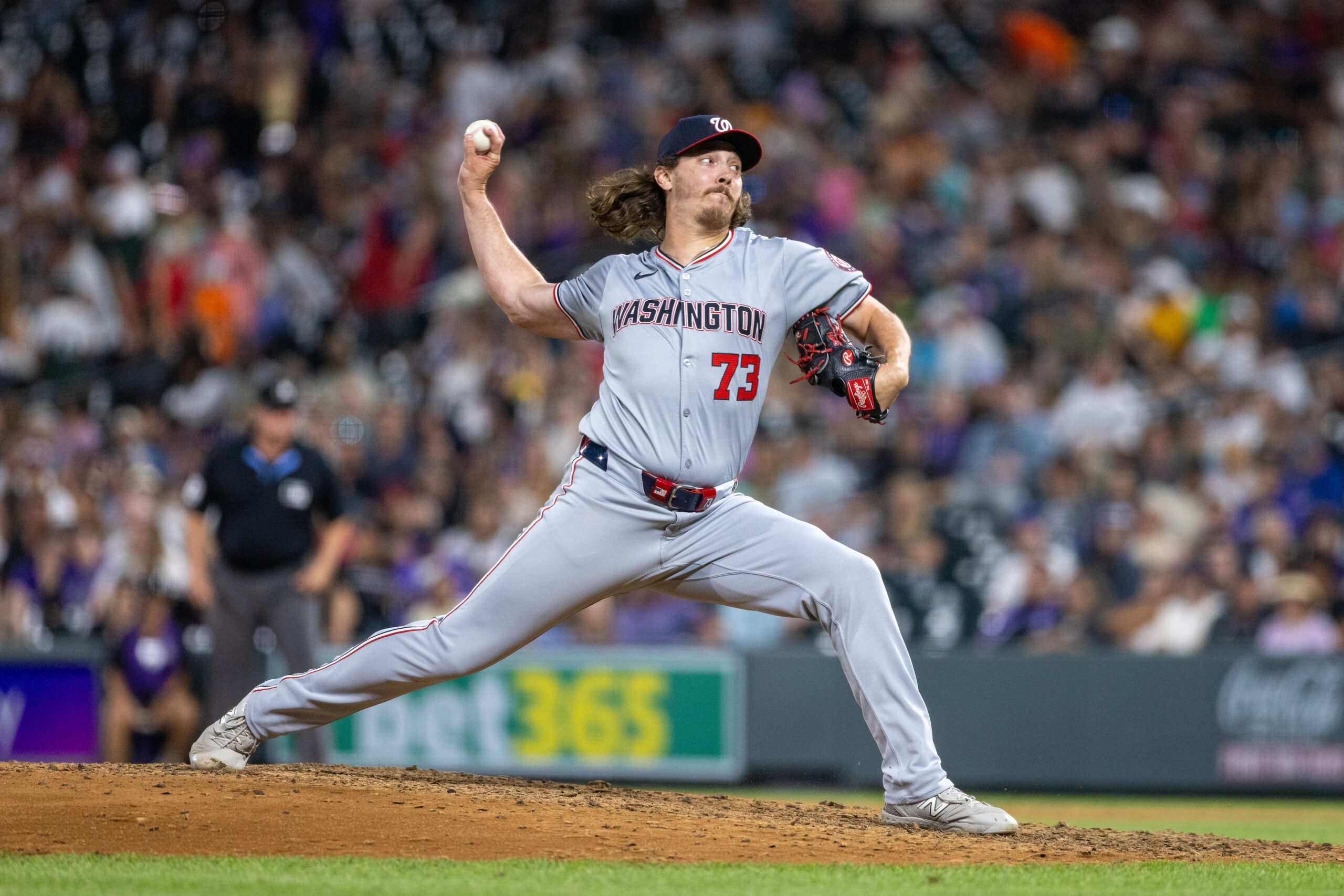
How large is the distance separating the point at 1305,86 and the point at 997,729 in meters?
7.79

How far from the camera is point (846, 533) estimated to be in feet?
37.5

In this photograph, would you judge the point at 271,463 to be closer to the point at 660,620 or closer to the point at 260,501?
the point at 260,501

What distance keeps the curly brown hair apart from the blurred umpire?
353cm

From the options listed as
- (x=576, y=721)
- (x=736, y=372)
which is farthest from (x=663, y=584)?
(x=576, y=721)

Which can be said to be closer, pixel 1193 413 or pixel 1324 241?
pixel 1193 413

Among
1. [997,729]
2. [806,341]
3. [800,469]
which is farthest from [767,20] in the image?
[806,341]

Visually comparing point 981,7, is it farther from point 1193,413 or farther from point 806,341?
point 806,341

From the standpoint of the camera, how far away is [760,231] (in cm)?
1373

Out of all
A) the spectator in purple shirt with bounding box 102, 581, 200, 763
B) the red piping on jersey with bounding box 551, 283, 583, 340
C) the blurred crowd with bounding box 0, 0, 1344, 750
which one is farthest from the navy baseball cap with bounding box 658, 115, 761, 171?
the spectator in purple shirt with bounding box 102, 581, 200, 763

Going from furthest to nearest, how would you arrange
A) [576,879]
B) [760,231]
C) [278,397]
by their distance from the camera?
[760,231], [278,397], [576,879]

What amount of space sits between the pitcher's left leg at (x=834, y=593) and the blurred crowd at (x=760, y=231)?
552 cm

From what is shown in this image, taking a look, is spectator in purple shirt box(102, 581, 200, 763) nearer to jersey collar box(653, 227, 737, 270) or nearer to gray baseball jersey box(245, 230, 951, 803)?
gray baseball jersey box(245, 230, 951, 803)

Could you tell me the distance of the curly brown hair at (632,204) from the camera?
5.62 meters

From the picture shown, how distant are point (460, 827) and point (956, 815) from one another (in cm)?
158
